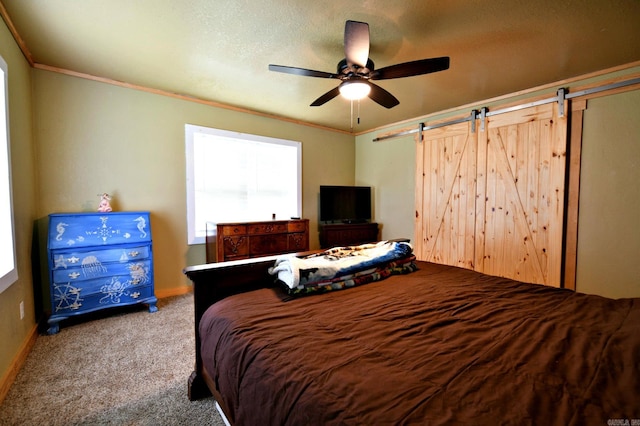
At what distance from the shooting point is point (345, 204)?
15.9 feet

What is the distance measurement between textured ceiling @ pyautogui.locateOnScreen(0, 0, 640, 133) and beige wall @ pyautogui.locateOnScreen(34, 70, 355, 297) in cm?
27

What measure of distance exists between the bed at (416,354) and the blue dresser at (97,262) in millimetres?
1677

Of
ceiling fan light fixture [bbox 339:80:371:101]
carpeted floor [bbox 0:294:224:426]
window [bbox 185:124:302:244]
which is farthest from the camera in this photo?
window [bbox 185:124:302:244]

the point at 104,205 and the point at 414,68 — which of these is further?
the point at 104,205

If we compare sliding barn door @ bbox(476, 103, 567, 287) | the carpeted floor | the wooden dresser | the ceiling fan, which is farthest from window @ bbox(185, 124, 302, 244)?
sliding barn door @ bbox(476, 103, 567, 287)

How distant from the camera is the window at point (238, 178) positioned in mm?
3684

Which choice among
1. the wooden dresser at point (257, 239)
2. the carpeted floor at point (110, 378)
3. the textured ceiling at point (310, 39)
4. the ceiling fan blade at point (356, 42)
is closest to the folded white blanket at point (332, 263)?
the carpeted floor at point (110, 378)

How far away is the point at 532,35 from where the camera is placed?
2.21 m

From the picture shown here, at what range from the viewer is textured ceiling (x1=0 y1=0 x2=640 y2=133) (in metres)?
1.91

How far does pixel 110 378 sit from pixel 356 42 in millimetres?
2828

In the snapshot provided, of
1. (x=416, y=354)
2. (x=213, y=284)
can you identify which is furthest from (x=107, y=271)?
(x=416, y=354)

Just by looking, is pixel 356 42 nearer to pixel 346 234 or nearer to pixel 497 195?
pixel 497 195

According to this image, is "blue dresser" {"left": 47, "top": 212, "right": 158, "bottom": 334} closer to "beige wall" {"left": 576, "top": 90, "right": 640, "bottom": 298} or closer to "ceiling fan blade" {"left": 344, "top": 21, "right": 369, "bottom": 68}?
"ceiling fan blade" {"left": 344, "top": 21, "right": 369, "bottom": 68}

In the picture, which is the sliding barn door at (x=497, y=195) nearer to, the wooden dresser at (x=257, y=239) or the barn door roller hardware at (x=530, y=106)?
the barn door roller hardware at (x=530, y=106)
